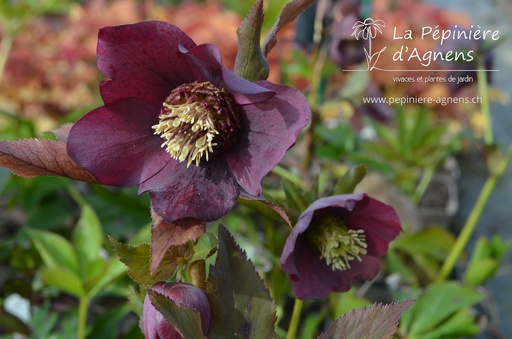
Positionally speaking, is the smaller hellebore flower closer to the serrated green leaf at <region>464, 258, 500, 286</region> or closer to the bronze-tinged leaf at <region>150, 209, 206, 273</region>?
the bronze-tinged leaf at <region>150, 209, 206, 273</region>

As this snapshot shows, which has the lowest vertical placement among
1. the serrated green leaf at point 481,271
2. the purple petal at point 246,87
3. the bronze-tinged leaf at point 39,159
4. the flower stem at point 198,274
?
the serrated green leaf at point 481,271

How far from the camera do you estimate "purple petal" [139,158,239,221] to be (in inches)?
14.9

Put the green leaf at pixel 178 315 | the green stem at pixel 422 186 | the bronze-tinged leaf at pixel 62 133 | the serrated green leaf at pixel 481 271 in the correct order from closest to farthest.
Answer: the green leaf at pixel 178 315 < the bronze-tinged leaf at pixel 62 133 < the serrated green leaf at pixel 481 271 < the green stem at pixel 422 186

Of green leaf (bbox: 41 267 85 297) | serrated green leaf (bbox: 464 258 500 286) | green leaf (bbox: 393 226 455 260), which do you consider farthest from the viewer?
green leaf (bbox: 393 226 455 260)

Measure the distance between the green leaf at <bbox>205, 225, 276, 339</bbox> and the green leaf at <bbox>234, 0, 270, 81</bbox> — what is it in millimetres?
111

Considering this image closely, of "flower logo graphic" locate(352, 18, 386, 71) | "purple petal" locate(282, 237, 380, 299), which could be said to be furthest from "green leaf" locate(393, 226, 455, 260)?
"purple petal" locate(282, 237, 380, 299)

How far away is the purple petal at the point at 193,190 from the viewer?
377mm

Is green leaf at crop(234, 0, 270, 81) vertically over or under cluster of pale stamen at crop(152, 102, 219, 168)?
over

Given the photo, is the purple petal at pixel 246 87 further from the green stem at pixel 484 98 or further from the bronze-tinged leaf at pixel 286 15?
the green stem at pixel 484 98

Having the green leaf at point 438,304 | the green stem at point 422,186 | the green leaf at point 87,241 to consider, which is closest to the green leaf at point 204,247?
the green leaf at point 87,241

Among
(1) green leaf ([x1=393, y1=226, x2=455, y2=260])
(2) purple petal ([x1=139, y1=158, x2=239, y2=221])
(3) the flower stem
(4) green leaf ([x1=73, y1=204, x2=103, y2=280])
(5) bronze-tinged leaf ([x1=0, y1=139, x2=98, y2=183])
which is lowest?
(1) green leaf ([x1=393, y1=226, x2=455, y2=260])

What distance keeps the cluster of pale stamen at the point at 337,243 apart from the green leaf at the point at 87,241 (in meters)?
0.36

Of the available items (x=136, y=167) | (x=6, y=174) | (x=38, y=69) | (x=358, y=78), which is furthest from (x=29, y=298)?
(x=38, y=69)

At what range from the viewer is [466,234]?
3.08 feet
